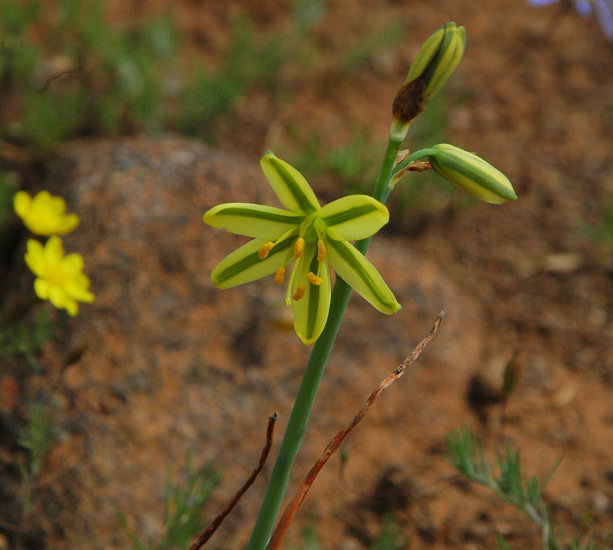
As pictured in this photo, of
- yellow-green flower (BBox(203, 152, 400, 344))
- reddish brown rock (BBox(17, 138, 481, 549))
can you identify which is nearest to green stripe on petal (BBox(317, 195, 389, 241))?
yellow-green flower (BBox(203, 152, 400, 344))

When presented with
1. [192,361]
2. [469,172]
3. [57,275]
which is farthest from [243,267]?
[192,361]

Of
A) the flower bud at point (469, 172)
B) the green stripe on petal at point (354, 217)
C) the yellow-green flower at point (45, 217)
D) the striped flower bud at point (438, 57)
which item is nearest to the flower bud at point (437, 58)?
the striped flower bud at point (438, 57)

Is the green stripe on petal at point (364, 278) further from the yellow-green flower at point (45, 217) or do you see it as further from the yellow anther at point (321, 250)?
the yellow-green flower at point (45, 217)

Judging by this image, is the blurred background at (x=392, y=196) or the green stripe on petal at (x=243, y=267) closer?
the green stripe on petal at (x=243, y=267)

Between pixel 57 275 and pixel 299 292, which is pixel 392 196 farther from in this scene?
pixel 299 292

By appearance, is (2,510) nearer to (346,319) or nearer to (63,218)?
(63,218)

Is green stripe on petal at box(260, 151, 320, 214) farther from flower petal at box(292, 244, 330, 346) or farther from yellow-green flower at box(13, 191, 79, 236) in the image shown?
yellow-green flower at box(13, 191, 79, 236)
